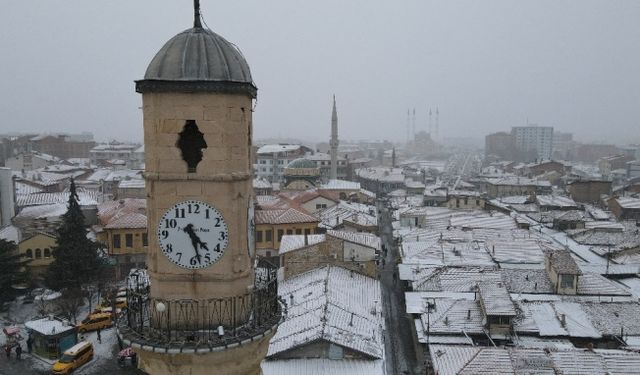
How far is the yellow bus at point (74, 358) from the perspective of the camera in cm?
Result: 1908

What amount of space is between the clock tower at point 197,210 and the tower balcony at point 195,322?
0.04 ft

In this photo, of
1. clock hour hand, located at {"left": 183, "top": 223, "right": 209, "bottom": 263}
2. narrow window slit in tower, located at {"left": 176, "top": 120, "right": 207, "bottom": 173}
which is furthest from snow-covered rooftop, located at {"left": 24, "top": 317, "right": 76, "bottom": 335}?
narrow window slit in tower, located at {"left": 176, "top": 120, "right": 207, "bottom": 173}

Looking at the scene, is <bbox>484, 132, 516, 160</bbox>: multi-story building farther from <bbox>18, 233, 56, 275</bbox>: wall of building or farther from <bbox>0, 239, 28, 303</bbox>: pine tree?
<bbox>0, 239, 28, 303</bbox>: pine tree

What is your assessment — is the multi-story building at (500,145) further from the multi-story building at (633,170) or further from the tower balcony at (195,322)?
the tower balcony at (195,322)

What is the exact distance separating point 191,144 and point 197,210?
807 millimetres

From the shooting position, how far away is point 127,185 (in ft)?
156

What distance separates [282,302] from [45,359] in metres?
17.6

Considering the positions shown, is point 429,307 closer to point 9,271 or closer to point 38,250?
point 9,271

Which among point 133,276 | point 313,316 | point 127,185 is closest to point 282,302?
point 133,276

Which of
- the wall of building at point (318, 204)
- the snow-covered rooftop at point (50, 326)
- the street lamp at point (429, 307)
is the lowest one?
the snow-covered rooftop at point (50, 326)

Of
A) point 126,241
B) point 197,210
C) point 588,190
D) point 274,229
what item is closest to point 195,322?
point 197,210

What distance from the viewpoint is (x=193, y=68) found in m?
6.12

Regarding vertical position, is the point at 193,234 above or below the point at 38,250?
above

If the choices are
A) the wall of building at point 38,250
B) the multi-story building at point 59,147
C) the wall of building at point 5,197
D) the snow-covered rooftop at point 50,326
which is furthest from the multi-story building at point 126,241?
the multi-story building at point 59,147
